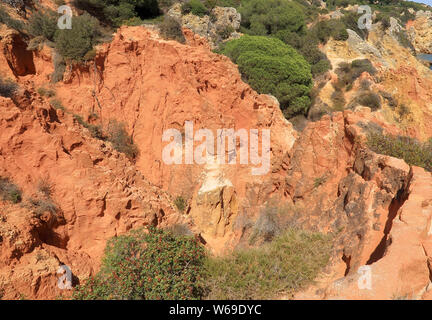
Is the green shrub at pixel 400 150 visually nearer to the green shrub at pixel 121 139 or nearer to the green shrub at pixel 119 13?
the green shrub at pixel 121 139

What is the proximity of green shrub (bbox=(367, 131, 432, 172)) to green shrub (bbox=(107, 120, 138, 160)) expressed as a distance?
26.5ft

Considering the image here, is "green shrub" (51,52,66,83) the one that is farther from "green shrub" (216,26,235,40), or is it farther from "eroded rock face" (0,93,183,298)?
"green shrub" (216,26,235,40)

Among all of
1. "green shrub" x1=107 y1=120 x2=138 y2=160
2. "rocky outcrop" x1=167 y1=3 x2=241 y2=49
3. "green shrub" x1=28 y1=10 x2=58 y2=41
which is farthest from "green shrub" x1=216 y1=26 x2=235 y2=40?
"green shrub" x1=107 y1=120 x2=138 y2=160

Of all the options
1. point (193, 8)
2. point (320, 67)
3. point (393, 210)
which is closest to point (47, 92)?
point (393, 210)

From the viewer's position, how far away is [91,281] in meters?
6.89

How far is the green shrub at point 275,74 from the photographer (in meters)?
19.5

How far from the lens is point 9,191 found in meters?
7.18

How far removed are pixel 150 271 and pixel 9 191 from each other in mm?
3497

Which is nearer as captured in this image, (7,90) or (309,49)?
(7,90)

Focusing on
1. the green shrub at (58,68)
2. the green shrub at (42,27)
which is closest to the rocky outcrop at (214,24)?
the green shrub at (42,27)

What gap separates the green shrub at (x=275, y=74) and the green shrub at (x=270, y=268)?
41.1 ft

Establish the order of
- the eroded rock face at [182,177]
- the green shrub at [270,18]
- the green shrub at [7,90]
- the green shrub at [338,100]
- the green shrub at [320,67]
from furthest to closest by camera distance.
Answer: the green shrub at [270,18] → the green shrub at [320,67] → the green shrub at [338,100] → the green shrub at [7,90] → the eroded rock face at [182,177]

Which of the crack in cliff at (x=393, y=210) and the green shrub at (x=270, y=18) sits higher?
the crack in cliff at (x=393, y=210)

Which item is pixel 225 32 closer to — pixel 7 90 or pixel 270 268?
pixel 7 90
